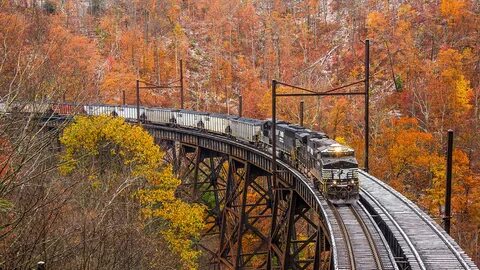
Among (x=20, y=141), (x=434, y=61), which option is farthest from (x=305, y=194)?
(x=434, y=61)

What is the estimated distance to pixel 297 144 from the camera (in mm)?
22812

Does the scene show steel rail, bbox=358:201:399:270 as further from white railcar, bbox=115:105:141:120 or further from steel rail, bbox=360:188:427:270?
white railcar, bbox=115:105:141:120

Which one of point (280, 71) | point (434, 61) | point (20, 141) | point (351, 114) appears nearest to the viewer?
point (20, 141)

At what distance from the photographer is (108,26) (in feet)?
286

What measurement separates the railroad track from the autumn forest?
639 cm

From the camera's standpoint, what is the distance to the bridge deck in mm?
12258

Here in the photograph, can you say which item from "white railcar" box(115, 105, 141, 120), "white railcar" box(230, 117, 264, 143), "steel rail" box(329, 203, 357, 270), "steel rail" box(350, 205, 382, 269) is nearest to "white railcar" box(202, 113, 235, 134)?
"white railcar" box(230, 117, 264, 143)

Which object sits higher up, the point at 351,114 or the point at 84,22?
the point at 84,22

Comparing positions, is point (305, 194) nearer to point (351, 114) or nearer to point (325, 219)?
point (325, 219)

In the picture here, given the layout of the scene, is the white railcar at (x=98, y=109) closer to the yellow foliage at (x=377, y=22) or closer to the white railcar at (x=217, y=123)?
the white railcar at (x=217, y=123)

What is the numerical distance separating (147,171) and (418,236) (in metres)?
13.3

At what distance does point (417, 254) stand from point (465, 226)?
26815 mm

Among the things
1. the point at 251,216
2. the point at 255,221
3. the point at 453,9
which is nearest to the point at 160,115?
the point at 251,216

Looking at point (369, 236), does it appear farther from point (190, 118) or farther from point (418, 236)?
point (190, 118)
